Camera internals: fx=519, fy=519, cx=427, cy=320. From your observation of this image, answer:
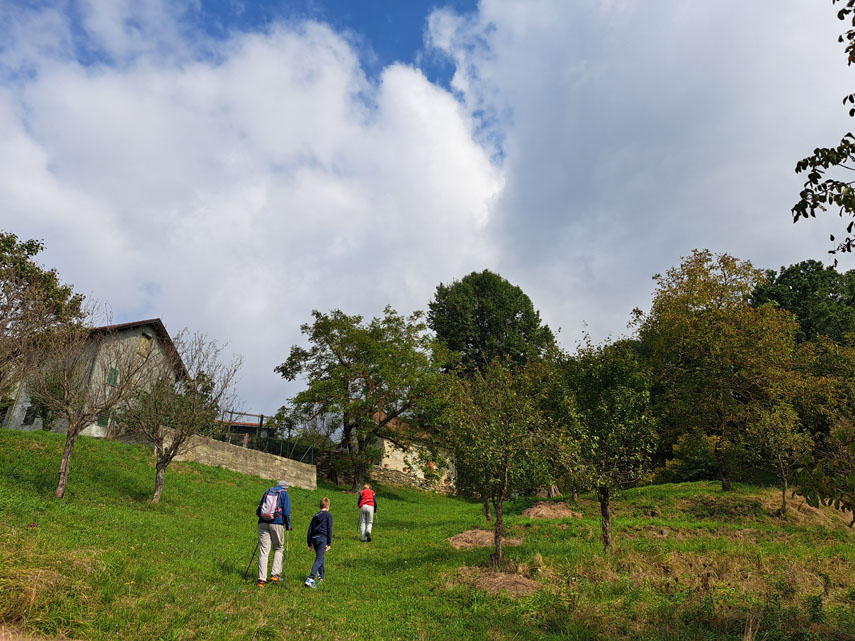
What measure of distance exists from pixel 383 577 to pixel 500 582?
2.85m

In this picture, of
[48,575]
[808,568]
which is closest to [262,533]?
[48,575]

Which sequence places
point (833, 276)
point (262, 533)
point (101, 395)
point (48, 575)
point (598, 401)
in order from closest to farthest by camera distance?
point (48, 575), point (262, 533), point (598, 401), point (101, 395), point (833, 276)

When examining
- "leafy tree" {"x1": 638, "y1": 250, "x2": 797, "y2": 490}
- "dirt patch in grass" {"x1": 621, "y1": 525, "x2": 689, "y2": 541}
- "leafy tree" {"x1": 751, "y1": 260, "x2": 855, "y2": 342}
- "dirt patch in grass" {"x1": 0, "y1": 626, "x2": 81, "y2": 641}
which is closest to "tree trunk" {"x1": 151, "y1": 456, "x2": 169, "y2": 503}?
"dirt patch in grass" {"x1": 0, "y1": 626, "x2": 81, "y2": 641}

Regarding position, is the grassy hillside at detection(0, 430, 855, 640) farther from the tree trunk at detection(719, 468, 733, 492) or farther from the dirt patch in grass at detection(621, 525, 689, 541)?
the tree trunk at detection(719, 468, 733, 492)

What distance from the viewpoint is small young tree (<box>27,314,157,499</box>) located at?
16.1m

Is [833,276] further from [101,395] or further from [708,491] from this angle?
[101,395]

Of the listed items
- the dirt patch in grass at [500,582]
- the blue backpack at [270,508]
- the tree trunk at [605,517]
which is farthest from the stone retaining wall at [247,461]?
the tree trunk at [605,517]

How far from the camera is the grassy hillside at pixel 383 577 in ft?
22.5

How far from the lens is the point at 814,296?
38.1 meters

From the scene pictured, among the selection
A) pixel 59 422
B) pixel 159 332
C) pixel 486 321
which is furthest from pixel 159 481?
pixel 486 321

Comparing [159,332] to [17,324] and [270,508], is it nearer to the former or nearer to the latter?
[17,324]

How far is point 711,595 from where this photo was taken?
895 centimetres

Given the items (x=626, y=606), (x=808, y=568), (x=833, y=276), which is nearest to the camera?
(x=626, y=606)

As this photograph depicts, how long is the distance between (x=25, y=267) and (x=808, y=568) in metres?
35.2
